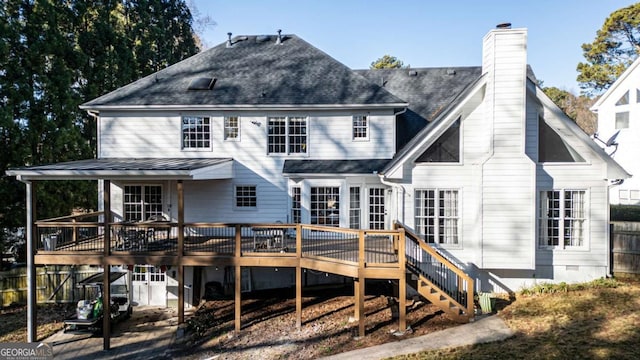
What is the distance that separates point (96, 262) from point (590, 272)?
50.7 ft

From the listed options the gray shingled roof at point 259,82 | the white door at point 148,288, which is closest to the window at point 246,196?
the gray shingled roof at point 259,82

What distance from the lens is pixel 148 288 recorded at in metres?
14.6

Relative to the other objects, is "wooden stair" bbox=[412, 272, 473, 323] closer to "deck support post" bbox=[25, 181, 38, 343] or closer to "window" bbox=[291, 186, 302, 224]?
"window" bbox=[291, 186, 302, 224]

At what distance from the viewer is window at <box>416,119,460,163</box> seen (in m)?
11.8

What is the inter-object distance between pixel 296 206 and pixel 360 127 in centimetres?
395

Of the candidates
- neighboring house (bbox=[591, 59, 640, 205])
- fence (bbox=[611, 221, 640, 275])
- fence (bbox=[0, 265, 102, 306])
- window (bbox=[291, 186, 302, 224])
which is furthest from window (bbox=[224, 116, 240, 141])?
neighboring house (bbox=[591, 59, 640, 205])

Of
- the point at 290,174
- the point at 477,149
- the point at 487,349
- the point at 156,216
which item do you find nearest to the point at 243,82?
the point at 290,174

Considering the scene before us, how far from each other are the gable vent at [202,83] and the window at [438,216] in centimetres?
933

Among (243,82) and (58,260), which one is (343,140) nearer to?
(243,82)

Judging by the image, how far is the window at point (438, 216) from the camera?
1184cm

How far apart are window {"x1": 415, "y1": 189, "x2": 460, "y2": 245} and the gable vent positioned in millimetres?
9329

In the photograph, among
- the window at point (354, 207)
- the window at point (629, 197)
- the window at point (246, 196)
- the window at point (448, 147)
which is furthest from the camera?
the window at point (629, 197)

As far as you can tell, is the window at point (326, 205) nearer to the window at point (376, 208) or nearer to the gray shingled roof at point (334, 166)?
the gray shingled roof at point (334, 166)

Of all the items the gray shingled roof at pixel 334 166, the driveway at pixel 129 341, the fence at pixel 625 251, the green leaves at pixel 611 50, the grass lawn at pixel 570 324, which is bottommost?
the driveway at pixel 129 341
